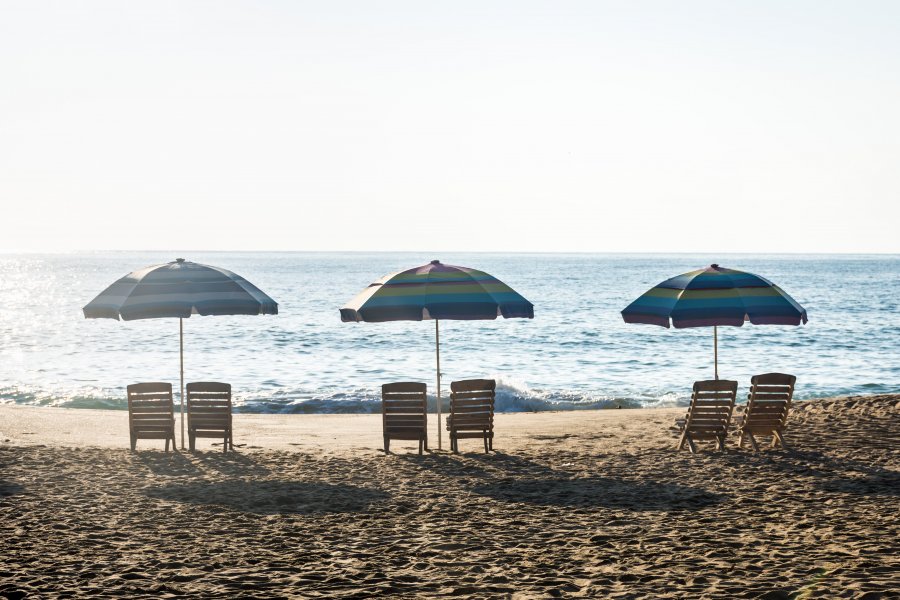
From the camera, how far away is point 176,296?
1132 centimetres

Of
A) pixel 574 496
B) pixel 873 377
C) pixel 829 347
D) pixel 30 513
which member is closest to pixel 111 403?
pixel 30 513

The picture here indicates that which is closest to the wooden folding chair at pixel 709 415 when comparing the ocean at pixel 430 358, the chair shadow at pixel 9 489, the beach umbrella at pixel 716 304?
the beach umbrella at pixel 716 304

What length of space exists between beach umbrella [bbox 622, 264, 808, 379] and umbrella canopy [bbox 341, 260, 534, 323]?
5.01ft

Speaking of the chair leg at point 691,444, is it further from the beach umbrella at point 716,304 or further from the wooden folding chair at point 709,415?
the beach umbrella at point 716,304

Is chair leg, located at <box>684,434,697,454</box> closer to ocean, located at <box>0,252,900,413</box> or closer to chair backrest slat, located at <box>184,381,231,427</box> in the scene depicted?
chair backrest slat, located at <box>184,381,231,427</box>

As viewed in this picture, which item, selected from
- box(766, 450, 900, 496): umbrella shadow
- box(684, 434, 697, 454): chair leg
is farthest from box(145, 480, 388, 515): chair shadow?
box(766, 450, 900, 496): umbrella shadow

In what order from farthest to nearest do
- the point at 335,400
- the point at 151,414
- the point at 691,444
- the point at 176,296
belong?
the point at 335,400
the point at 151,414
the point at 691,444
the point at 176,296

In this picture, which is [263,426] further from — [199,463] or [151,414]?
[199,463]

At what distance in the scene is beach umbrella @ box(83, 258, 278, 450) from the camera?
439 inches

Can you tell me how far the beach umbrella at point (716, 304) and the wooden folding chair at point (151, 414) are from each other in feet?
19.0

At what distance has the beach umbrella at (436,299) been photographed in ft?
35.3

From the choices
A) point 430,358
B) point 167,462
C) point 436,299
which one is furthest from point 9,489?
point 430,358

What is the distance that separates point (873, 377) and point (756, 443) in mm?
17903

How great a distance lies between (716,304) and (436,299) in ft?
10.7
